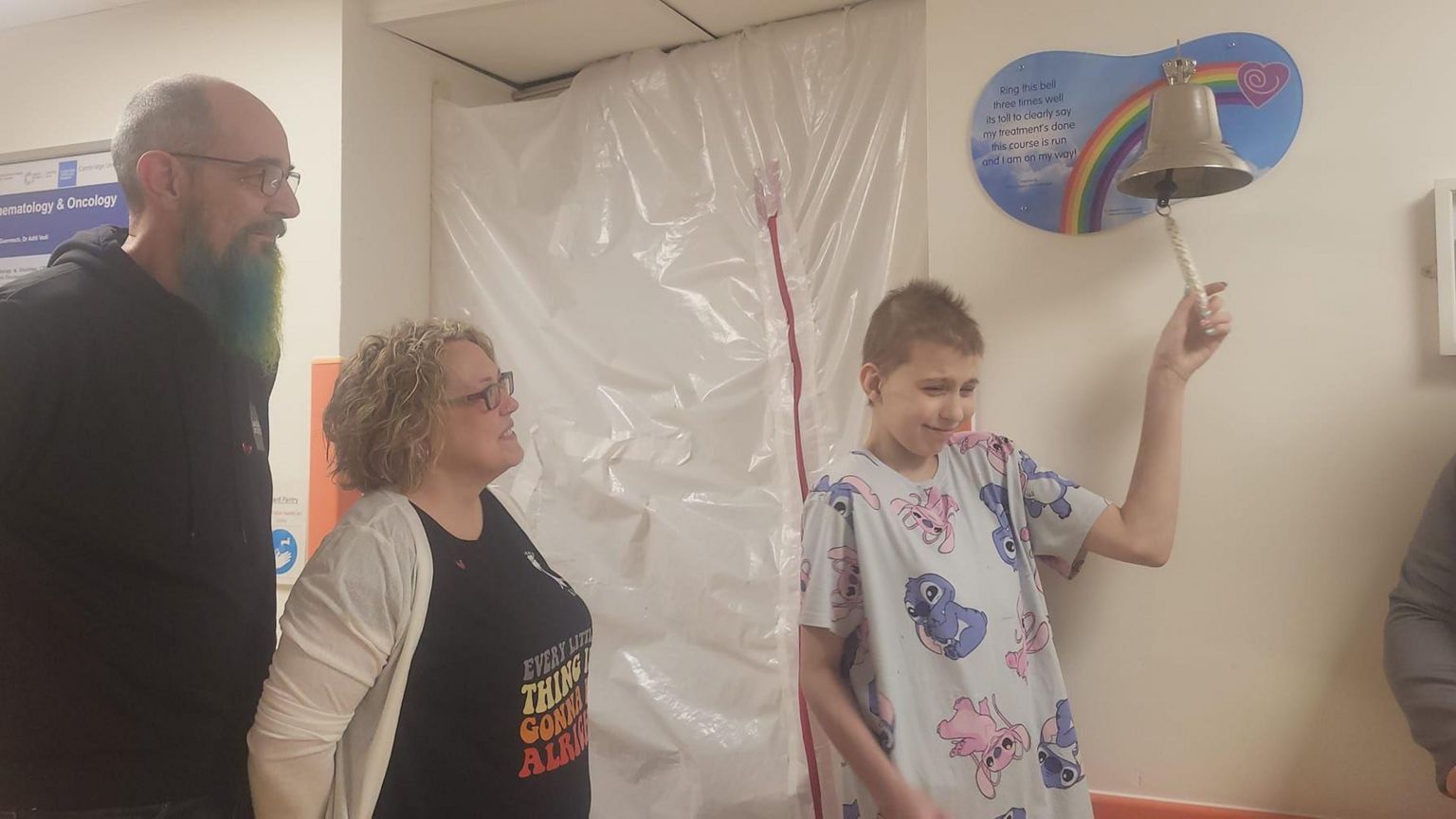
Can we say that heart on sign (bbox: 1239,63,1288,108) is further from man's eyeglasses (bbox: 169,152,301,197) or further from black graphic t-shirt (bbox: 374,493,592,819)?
man's eyeglasses (bbox: 169,152,301,197)

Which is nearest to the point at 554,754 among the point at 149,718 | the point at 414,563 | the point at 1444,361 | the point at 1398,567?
the point at 414,563

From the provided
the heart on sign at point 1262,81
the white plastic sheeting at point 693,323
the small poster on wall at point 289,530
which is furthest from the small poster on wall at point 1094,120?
the small poster on wall at point 289,530

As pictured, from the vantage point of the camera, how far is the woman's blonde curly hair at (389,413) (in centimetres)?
109

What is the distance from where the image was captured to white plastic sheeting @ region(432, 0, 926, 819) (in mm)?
1664

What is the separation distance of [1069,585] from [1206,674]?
0.21 m

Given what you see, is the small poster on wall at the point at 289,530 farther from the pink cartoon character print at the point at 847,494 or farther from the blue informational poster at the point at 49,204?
the pink cartoon character print at the point at 847,494

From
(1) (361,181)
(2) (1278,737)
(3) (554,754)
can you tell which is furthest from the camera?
(1) (361,181)

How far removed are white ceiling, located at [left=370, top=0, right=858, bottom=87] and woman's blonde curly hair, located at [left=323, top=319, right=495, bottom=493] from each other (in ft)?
2.91

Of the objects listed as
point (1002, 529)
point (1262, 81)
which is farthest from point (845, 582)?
point (1262, 81)

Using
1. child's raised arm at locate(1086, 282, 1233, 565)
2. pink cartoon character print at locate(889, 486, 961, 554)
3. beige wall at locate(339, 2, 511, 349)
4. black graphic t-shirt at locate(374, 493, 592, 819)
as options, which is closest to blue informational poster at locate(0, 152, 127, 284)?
beige wall at locate(339, 2, 511, 349)

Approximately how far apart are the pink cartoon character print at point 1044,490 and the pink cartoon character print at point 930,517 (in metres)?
0.12

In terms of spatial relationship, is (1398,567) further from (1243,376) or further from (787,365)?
(787,365)

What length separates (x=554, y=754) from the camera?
1151 mm

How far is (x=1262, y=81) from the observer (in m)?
1.29
